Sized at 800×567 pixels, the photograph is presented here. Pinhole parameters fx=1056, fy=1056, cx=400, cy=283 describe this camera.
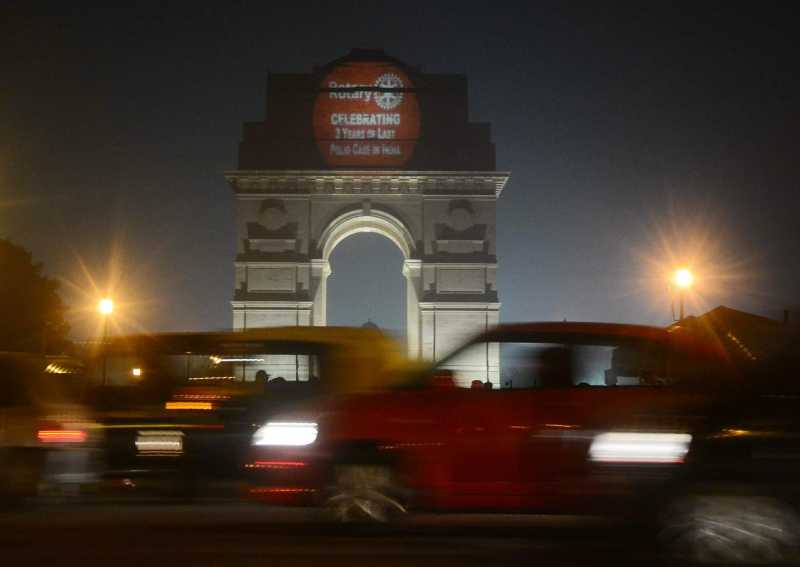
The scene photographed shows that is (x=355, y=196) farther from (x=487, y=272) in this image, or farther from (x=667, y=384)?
(x=667, y=384)

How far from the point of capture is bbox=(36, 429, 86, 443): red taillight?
10.7 m

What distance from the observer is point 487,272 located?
51.8 meters

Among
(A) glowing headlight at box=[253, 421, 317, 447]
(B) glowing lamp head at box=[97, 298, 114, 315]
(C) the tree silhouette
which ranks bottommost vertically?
(A) glowing headlight at box=[253, 421, 317, 447]

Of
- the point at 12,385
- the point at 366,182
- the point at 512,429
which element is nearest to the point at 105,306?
the point at 366,182

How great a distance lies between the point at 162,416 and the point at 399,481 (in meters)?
3.25

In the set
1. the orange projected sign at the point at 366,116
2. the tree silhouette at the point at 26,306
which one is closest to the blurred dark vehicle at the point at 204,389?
the orange projected sign at the point at 366,116

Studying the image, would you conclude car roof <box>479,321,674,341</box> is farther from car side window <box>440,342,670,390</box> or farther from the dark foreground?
the dark foreground

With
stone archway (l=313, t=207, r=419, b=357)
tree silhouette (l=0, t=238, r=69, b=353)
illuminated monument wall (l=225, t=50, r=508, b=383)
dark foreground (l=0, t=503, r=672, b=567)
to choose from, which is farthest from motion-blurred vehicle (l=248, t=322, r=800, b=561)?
tree silhouette (l=0, t=238, r=69, b=353)

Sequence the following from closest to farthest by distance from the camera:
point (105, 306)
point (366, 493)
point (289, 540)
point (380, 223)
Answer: point (366, 493), point (289, 540), point (105, 306), point (380, 223)

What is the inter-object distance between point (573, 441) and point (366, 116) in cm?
4372

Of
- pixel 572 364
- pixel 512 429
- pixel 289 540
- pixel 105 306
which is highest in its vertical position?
pixel 105 306

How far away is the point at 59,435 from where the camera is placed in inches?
420

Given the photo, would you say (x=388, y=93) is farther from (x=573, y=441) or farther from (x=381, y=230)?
(x=573, y=441)

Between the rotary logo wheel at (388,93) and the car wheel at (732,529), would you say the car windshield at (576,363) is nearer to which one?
the car wheel at (732,529)
